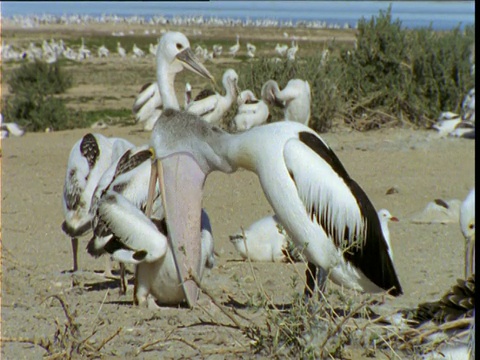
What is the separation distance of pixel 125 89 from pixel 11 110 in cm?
912

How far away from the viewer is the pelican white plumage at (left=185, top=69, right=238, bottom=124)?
11.8 metres

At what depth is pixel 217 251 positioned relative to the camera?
6.92 m

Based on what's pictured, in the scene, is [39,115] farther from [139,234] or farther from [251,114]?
[139,234]

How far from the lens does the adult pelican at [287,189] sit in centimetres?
433

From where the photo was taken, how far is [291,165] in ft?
14.4

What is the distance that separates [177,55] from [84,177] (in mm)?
1163

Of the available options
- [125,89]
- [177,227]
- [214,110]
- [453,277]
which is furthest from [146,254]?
[125,89]

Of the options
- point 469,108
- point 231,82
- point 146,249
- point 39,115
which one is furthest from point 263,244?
point 39,115

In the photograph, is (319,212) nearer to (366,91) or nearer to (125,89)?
(366,91)

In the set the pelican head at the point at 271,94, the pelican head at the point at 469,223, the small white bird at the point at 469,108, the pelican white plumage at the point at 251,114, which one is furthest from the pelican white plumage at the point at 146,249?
the small white bird at the point at 469,108

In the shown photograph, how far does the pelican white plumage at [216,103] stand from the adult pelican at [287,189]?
22.6 ft

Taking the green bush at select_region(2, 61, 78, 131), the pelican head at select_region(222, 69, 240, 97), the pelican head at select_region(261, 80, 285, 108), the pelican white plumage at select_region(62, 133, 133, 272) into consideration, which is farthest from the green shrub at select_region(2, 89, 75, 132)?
the pelican white plumage at select_region(62, 133, 133, 272)

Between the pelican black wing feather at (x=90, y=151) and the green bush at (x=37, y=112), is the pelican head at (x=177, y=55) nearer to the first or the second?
the pelican black wing feather at (x=90, y=151)

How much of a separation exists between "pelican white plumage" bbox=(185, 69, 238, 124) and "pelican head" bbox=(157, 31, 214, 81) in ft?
17.6
